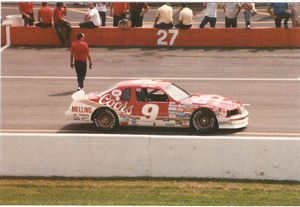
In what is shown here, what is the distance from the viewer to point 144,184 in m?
14.1

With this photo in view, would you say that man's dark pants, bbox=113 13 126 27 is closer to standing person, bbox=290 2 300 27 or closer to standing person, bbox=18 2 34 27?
standing person, bbox=18 2 34 27

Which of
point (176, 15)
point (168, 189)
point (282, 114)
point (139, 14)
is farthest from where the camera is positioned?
point (176, 15)

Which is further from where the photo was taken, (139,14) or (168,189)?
(139,14)

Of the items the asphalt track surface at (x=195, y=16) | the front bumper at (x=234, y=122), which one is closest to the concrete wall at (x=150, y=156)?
the front bumper at (x=234, y=122)

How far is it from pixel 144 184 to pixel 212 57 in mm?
11538

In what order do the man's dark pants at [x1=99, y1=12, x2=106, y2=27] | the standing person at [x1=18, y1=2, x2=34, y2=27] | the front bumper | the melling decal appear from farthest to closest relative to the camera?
1. the man's dark pants at [x1=99, y1=12, x2=106, y2=27]
2. the standing person at [x1=18, y1=2, x2=34, y2=27]
3. the melling decal
4. the front bumper

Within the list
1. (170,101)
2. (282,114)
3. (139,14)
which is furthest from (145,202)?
(139,14)

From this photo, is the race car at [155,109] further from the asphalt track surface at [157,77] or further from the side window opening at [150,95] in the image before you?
the asphalt track surface at [157,77]

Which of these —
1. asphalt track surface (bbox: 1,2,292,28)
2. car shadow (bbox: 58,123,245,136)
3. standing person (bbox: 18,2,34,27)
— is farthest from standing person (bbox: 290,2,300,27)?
car shadow (bbox: 58,123,245,136)

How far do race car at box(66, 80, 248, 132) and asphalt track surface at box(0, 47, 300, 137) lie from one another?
292mm

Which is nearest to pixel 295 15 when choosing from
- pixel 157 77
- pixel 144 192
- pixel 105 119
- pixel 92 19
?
pixel 157 77

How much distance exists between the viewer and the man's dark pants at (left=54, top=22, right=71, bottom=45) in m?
26.5

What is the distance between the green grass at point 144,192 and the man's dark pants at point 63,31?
41.3 ft

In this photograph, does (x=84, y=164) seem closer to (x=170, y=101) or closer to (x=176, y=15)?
(x=170, y=101)
